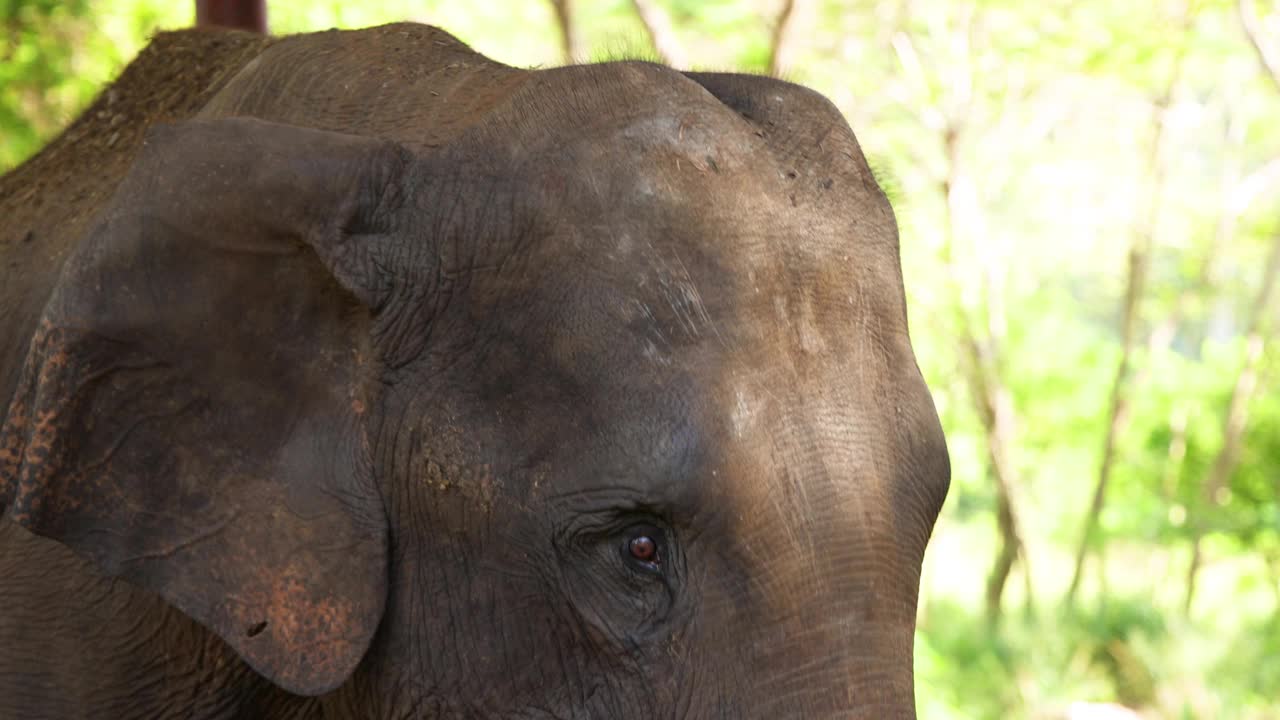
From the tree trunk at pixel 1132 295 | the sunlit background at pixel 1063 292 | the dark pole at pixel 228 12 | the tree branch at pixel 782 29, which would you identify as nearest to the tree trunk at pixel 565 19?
the sunlit background at pixel 1063 292

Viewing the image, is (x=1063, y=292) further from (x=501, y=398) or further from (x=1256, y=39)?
(x=501, y=398)

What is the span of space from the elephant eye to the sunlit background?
570 cm

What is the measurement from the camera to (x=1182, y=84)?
15.0 m

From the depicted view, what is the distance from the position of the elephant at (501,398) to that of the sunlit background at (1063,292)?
213 inches

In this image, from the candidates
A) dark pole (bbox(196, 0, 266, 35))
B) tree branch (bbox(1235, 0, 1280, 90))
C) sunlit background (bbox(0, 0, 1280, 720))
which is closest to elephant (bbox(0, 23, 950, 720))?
dark pole (bbox(196, 0, 266, 35))

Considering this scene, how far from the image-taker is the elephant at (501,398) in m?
1.96

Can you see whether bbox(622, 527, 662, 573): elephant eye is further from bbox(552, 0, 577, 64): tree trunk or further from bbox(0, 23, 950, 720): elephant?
bbox(552, 0, 577, 64): tree trunk

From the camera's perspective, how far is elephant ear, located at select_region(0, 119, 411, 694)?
2141 millimetres

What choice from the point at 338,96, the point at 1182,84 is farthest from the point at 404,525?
the point at 1182,84

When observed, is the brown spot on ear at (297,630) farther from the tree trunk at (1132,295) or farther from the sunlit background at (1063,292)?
the tree trunk at (1132,295)

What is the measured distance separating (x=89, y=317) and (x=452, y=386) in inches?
18.5

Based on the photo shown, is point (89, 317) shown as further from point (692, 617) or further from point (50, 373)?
point (692, 617)

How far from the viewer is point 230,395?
2203 millimetres

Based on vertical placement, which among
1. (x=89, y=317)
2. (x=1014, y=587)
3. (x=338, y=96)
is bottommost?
(x=1014, y=587)
